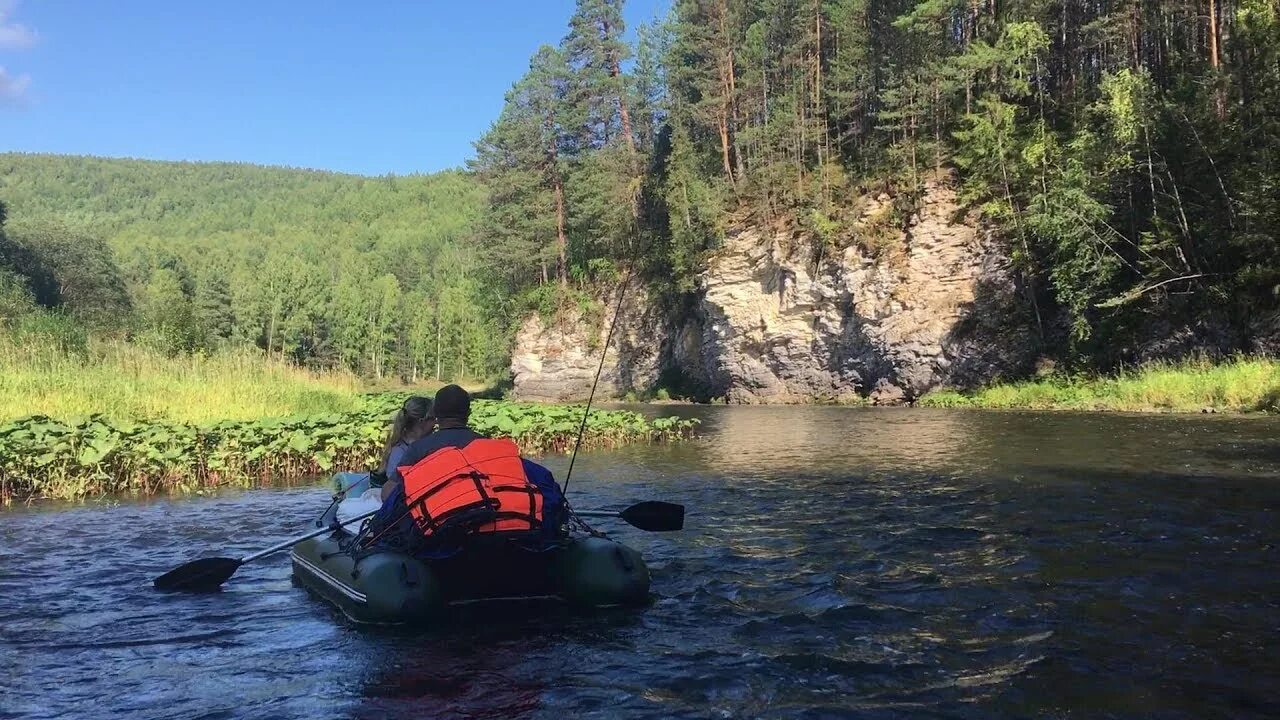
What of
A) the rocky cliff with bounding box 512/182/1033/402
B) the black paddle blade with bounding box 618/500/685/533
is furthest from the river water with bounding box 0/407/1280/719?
the rocky cliff with bounding box 512/182/1033/402

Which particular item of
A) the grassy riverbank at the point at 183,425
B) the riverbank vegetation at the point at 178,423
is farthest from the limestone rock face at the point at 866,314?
the grassy riverbank at the point at 183,425

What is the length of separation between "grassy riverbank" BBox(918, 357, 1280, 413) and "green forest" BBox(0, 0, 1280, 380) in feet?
5.44

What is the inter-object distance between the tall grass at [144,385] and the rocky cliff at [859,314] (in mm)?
20238

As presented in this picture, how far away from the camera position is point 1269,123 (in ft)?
65.3

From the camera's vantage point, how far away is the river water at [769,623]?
13.6 ft

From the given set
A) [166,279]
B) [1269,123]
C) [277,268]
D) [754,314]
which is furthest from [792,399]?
[166,279]

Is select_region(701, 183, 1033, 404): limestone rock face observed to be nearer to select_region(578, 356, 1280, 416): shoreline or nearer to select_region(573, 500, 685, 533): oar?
select_region(578, 356, 1280, 416): shoreline

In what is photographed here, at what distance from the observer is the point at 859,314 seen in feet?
107

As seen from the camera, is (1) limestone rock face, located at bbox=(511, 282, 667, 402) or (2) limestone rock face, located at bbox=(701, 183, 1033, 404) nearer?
(2) limestone rock face, located at bbox=(701, 183, 1033, 404)

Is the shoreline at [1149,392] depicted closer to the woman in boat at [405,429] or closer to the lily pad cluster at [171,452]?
the lily pad cluster at [171,452]

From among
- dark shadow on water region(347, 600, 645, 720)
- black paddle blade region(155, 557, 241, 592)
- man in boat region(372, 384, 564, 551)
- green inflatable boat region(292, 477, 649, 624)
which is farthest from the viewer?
black paddle blade region(155, 557, 241, 592)

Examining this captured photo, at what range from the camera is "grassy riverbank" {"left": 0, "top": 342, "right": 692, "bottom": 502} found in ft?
35.7

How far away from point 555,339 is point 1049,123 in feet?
86.7

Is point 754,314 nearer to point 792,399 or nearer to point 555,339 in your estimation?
point 792,399
